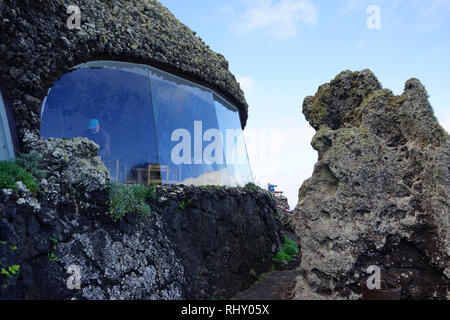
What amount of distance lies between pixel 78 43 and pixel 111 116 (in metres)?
1.93

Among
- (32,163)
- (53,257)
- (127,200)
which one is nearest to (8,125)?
(32,163)

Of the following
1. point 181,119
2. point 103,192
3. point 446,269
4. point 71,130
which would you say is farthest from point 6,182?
point 446,269

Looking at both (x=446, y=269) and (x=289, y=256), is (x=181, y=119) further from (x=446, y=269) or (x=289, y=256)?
(x=446, y=269)

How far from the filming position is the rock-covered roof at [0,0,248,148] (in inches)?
240

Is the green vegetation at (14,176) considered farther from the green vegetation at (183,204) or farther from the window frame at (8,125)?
the green vegetation at (183,204)

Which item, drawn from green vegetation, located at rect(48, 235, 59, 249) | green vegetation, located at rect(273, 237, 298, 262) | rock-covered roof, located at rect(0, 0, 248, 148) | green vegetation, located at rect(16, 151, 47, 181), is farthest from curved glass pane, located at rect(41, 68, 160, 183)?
green vegetation, located at rect(273, 237, 298, 262)

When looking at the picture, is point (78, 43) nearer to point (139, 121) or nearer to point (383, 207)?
point (139, 121)

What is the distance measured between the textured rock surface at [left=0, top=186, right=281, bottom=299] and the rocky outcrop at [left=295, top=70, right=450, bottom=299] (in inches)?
89.7

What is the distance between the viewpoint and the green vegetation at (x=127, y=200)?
6.01 meters

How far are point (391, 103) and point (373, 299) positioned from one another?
155 inches

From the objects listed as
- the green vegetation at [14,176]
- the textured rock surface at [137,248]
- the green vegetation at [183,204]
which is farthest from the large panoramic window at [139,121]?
the green vegetation at [14,176]

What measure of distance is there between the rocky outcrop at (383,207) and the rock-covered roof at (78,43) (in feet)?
17.6

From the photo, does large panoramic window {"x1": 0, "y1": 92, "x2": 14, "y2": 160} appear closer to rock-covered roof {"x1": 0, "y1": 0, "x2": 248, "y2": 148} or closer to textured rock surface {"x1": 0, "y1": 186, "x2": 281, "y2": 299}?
rock-covered roof {"x1": 0, "y1": 0, "x2": 248, "y2": 148}

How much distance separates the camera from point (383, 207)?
6.10m
